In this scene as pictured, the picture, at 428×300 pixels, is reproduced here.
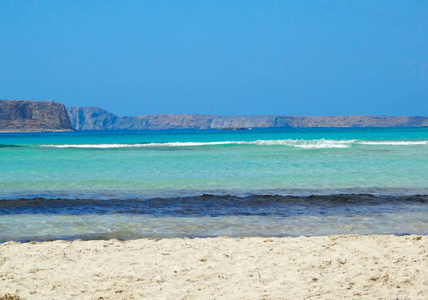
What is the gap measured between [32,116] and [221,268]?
18493 centimetres

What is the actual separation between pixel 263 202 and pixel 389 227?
320 centimetres

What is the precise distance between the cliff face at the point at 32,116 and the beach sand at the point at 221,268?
564 ft

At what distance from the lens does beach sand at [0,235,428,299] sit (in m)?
4.59

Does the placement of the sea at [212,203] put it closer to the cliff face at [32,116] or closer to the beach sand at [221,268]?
the beach sand at [221,268]

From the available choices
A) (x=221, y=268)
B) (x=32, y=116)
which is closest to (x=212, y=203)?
(x=221, y=268)

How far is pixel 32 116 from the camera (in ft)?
575

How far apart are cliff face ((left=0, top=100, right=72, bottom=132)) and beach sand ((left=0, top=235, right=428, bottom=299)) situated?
172 m

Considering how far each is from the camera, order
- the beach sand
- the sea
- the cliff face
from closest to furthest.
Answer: the beach sand, the sea, the cliff face

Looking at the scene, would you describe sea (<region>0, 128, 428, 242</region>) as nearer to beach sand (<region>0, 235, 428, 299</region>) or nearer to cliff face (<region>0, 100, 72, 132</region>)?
beach sand (<region>0, 235, 428, 299</region>)

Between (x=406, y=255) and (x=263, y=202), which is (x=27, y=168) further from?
(x=406, y=255)

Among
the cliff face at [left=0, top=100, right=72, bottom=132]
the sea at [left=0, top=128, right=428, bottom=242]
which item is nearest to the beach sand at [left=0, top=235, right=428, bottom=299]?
the sea at [left=0, top=128, right=428, bottom=242]

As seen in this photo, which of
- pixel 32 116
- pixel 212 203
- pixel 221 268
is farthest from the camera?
pixel 32 116

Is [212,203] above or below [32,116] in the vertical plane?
below

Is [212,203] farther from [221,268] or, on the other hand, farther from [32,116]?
[32,116]
